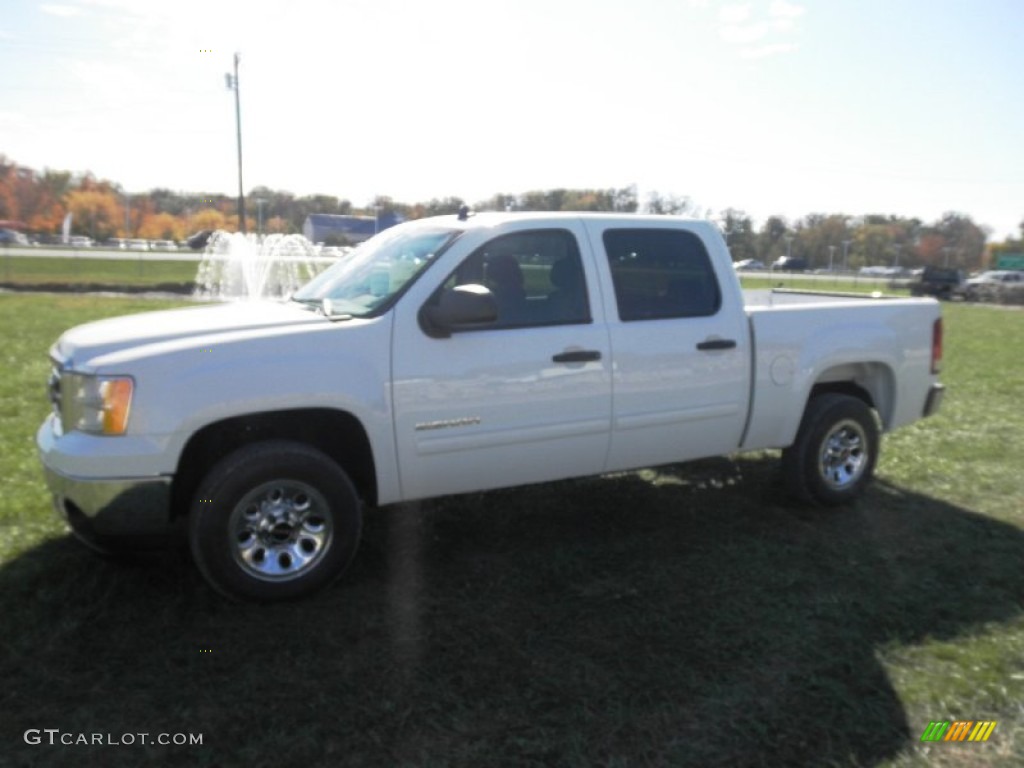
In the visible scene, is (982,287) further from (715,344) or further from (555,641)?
(555,641)

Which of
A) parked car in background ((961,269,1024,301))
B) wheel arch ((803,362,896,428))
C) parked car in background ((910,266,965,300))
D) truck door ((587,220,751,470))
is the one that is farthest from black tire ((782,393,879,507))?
parked car in background ((961,269,1024,301))

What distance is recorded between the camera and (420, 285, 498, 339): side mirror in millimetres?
4211

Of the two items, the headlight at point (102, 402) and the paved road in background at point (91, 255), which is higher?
the paved road in background at point (91, 255)

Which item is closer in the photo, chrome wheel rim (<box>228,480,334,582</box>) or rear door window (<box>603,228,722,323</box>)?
chrome wheel rim (<box>228,480,334,582</box>)

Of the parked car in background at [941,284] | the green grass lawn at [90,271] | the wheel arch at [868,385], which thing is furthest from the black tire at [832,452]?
the parked car in background at [941,284]

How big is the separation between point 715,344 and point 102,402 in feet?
11.1

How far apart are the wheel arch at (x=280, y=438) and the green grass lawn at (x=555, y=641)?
56cm

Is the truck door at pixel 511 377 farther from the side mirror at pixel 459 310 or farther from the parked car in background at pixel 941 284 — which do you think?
the parked car in background at pixel 941 284

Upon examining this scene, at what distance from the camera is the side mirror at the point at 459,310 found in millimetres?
4211

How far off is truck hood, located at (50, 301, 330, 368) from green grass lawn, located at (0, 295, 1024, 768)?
1.22 metres

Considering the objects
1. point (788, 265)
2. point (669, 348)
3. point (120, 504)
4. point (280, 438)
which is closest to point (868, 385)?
point (669, 348)

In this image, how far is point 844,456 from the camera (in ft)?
19.8

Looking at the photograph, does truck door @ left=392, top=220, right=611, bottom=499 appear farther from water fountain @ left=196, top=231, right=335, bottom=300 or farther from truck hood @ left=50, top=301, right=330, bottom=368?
water fountain @ left=196, top=231, right=335, bottom=300

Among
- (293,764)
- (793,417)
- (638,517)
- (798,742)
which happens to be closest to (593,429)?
(638,517)
